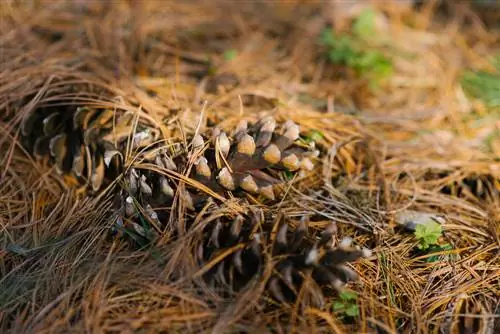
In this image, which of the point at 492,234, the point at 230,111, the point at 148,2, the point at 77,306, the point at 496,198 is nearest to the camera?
the point at 77,306

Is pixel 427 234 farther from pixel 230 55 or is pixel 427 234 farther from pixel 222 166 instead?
pixel 230 55

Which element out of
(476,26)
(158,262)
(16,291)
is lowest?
(16,291)

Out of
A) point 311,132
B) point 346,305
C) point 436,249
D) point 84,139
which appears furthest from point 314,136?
point 84,139

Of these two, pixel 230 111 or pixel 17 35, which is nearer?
pixel 230 111

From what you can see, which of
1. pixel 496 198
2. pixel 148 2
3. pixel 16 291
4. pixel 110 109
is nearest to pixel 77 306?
pixel 16 291

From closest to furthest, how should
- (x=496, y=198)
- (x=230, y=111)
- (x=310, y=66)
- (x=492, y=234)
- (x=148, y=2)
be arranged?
(x=492, y=234)
(x=496, y=198)
(x=230, y=111)
(x=310, y=66)
(x=148, y=2)

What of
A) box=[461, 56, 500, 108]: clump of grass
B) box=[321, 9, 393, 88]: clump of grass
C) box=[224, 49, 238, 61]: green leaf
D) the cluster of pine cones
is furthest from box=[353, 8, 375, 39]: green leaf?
the cluster of pine cones

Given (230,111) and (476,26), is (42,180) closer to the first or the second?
(230,111)
